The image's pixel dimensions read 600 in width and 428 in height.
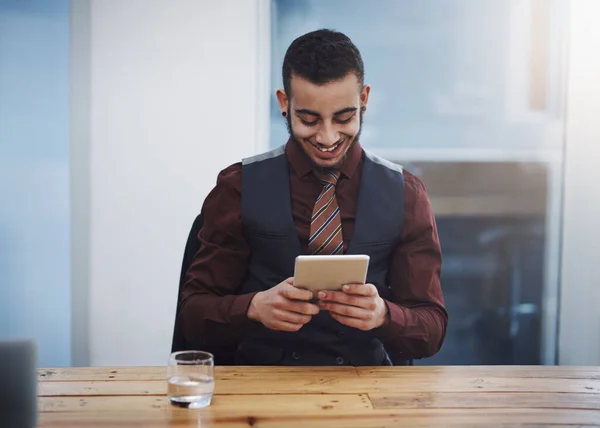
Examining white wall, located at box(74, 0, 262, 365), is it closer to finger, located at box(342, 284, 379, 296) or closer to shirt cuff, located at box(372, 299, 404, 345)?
shirt cuff, located at box(372, 299, 404, 345)

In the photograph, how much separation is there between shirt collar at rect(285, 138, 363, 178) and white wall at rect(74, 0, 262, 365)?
1.05m

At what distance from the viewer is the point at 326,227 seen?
1.90 meters

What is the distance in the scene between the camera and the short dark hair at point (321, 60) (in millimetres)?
1873

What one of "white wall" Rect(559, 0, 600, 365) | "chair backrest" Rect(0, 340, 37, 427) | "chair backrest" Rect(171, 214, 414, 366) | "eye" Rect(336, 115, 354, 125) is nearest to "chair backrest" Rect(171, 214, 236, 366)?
"chair backrest" Rect(171, 214, 414, 366)

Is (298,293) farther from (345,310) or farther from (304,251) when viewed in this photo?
(304,251)

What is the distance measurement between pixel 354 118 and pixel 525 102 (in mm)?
1496

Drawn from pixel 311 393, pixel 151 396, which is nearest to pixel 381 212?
→ pixel 311 393

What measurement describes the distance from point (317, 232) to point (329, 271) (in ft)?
1.21

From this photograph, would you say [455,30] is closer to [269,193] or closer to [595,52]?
[595,52]

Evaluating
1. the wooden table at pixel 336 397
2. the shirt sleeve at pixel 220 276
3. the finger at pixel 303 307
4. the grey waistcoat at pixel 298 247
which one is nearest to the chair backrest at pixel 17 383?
the wooden table at pixel 336 397

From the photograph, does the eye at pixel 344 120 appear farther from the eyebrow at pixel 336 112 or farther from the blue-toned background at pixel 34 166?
the blue-toned background at pixel 34 166

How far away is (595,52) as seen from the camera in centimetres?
308

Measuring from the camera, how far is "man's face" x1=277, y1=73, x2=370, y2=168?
6.13 ft

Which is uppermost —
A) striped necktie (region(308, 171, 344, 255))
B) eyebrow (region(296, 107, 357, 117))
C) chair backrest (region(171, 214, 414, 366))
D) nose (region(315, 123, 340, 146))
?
eyebrow (region(296, 107, 357, 117))
